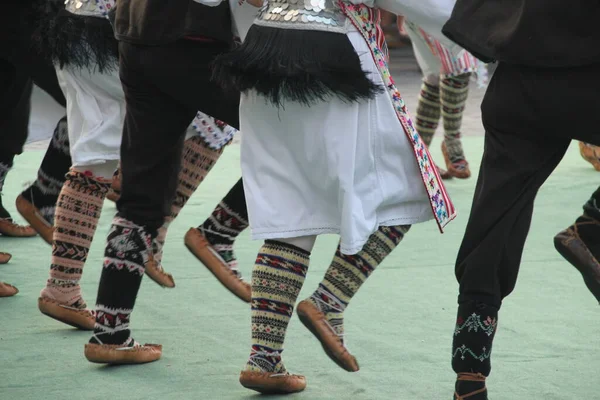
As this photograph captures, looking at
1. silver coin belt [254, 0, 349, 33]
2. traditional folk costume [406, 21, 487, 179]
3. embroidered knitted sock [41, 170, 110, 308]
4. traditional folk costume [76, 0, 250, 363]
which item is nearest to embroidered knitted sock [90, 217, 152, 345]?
traditional folk costume [76, 0, 250, 363]

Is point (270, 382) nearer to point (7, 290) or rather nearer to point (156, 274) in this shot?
point (156, 274)

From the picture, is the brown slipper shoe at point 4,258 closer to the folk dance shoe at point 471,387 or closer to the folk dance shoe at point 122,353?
the folk dance shoe at point 122,353

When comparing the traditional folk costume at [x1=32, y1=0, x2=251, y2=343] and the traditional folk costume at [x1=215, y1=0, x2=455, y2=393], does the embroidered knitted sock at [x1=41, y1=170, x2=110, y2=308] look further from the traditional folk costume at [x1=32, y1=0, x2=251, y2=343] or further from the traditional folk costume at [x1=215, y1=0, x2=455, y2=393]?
the traditional folk costume at [x1=215, y1=0, x2=455, y2=393]

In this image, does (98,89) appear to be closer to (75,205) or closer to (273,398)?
(75,205)

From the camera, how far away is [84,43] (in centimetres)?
333

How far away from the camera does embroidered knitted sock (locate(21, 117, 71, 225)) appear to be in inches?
160

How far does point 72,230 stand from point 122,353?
17.9 inches

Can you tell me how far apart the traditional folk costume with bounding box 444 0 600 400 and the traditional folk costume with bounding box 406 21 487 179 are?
136 inches

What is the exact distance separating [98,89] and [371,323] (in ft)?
3.59

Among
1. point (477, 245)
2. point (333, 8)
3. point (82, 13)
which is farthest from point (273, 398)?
point (82, 13)

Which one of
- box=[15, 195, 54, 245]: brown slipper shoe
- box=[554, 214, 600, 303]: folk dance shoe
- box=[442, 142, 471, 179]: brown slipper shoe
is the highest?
box=[554, 214, 600, 303]: folk dance shoe

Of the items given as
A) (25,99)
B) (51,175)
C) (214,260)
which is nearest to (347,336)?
(214,260)

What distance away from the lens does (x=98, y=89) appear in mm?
3451

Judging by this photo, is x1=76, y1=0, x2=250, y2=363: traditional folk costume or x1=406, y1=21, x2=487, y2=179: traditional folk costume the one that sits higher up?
x1=76, y1=0, x2=250, y2=363: traditional folk costume
